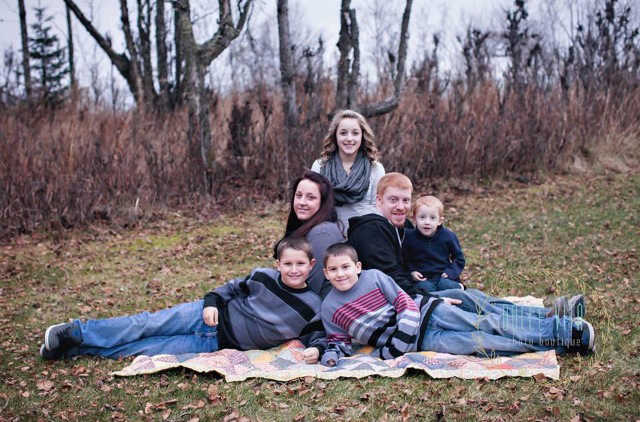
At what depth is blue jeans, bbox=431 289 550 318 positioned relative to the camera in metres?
4.31

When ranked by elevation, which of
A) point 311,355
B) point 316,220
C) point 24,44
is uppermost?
point 24,44

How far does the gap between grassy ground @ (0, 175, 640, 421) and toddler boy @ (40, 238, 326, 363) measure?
19cm

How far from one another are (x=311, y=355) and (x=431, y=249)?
1.40 m

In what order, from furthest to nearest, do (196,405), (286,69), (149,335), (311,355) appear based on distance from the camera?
1. (286,69)
2. (149,335)
3. (311,355)
4. (196,405)

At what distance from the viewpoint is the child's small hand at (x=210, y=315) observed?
4.27 m

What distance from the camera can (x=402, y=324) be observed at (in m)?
4.09

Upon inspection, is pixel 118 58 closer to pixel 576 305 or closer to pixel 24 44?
pixel 24 44

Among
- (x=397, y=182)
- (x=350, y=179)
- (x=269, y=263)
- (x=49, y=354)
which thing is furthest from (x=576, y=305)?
(x=269, y=263)

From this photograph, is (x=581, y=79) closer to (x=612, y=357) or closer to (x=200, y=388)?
(x=612, y=357)

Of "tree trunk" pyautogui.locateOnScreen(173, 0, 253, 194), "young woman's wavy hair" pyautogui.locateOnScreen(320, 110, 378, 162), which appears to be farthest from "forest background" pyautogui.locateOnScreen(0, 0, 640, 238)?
"young woman's wavy hair" pyautogui.locateOnScreen(320, 110, 378, 162)

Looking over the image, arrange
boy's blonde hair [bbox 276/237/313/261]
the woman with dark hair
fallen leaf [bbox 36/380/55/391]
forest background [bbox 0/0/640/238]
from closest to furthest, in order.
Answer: fallen leaf [bbox 36/380/55/391]
boy's blonde hair [bbox 276/237/313/261]
the woman with dark hair
forest background [bbox 0/0/640/238]

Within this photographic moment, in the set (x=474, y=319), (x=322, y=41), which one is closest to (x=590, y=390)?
(x=474, y=319)

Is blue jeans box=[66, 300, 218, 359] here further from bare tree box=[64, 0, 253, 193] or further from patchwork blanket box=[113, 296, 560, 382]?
bare tree box=[64, 0, 253, 193]

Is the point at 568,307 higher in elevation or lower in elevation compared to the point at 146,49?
lower
